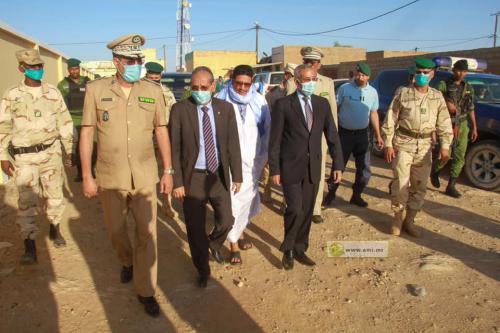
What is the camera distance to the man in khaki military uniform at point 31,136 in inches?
153

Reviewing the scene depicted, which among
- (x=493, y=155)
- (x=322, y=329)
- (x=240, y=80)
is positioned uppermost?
(x=240, y=80)

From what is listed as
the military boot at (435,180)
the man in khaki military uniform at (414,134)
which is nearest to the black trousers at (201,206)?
the man in khaki military uniform at (414,134)

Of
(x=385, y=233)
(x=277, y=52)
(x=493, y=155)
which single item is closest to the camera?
(x=385, y=233)

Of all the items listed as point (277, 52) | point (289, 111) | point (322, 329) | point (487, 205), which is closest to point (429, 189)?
point (487, 205)

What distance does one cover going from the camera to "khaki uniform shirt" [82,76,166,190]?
297 centimetres

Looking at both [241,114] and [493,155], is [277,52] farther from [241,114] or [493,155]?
[241,114]

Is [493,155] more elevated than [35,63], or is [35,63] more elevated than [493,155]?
[35,63]

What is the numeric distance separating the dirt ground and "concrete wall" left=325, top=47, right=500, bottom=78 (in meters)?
10.2

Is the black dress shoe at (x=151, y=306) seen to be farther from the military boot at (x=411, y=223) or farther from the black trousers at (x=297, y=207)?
the military boot at (x=411, y=223)

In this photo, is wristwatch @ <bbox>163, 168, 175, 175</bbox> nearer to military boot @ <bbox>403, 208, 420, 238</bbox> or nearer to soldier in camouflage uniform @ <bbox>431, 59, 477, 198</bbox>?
military boot @ <bbox>403, 208, 420, 238</bbox>

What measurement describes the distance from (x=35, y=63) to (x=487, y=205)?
6.10 m

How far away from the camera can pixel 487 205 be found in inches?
229

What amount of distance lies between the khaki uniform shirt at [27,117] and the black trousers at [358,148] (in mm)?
3594

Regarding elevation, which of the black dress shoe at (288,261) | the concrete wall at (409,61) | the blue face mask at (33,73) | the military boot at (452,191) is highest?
the concrete wall at (409,61)
